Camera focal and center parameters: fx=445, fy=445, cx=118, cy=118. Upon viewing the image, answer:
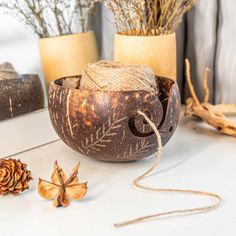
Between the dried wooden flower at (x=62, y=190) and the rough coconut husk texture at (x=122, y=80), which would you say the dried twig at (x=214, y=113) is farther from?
the dried wooden flower at (x=62, y=190)

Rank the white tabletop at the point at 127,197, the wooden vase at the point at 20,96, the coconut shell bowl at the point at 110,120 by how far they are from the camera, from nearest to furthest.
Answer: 1. the white tabletop at the point at 127,197
2. the coconut shell bowl at the point at 110,120
3. the wooden vase at the point at 20,96

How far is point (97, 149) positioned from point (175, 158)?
158 millimetres

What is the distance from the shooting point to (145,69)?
732 millimetres

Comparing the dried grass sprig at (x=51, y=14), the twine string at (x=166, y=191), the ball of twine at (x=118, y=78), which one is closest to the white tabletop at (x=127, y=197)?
the twine string at (x=166, y=191)

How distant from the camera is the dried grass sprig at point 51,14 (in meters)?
0.89

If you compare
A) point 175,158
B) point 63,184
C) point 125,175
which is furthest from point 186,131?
point 63,184

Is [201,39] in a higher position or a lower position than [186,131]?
higher

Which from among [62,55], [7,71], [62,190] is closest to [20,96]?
[7,71]

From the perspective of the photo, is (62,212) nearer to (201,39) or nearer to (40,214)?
(40,214)

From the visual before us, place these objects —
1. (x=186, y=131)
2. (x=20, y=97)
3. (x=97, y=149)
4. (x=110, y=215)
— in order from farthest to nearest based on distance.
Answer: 1. (x=186, y=131)
2. (x=20, y=97)
3. (x=97, y=149)
4. (x=110, y=215)

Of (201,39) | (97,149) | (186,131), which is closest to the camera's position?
(97,149)

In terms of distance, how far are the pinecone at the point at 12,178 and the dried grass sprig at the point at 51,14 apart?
1.16 feet

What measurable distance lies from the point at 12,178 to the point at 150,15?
0.45m

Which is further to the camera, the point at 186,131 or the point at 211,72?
the point at 211,72
